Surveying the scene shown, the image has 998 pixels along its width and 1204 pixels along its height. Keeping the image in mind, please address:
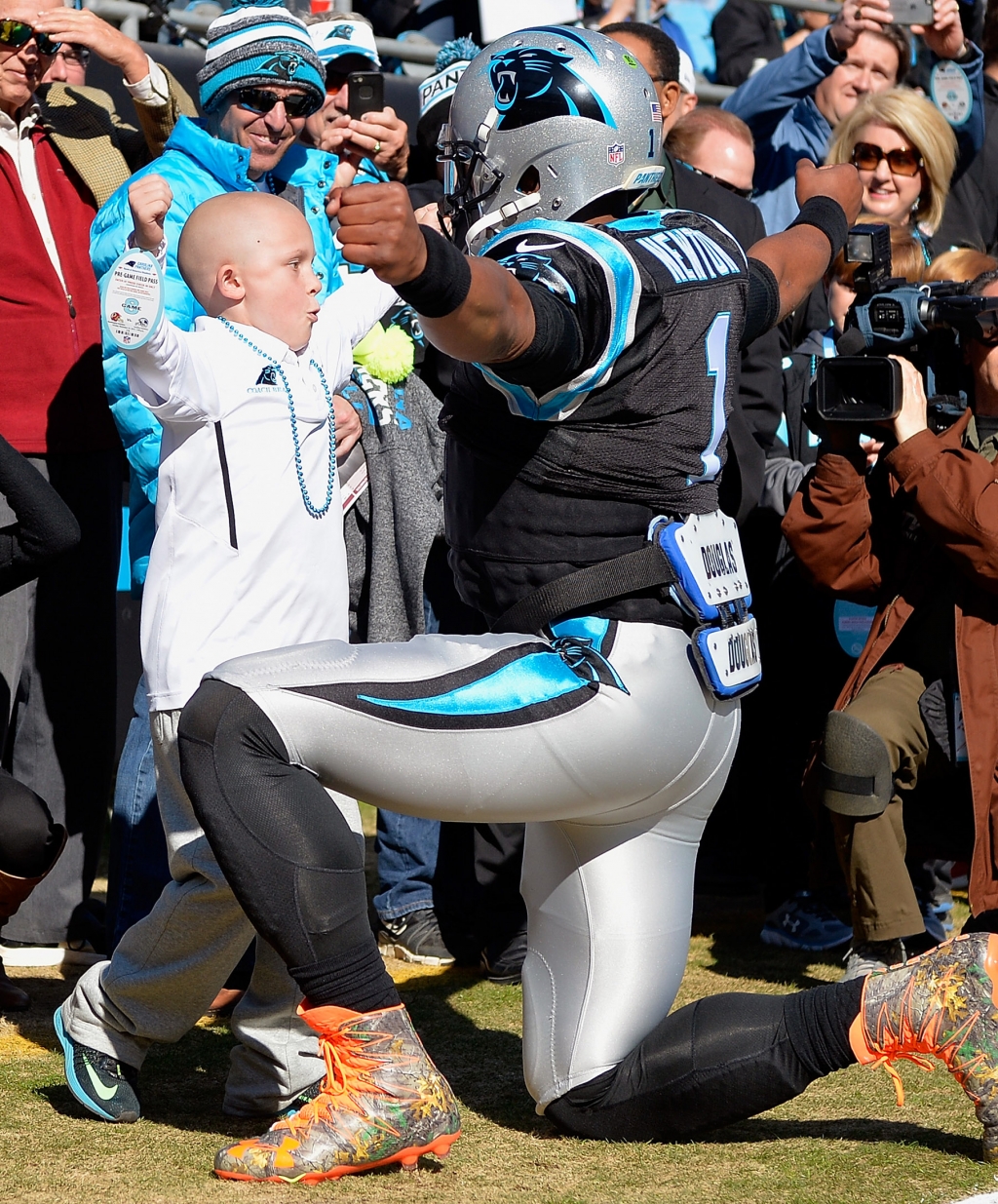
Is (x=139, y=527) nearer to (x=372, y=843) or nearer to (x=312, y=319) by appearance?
(x=312, y=319)

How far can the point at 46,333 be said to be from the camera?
14.3 ft

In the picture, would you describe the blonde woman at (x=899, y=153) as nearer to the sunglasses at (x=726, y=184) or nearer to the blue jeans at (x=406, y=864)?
the sunglasses at (x=726, y=184)

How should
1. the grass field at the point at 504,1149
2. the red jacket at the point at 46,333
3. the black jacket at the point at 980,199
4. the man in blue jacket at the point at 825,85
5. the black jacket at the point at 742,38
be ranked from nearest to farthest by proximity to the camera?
the grass field at the point at 504,1149
the red jacket at the point at 46,333
the man in blue jacket at the point at 825,85
the black jacket at the point at 980,199
the black jacket at the point at 742,38

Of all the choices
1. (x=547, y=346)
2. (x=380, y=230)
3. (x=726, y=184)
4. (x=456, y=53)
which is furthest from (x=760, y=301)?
(x=456, y=53)

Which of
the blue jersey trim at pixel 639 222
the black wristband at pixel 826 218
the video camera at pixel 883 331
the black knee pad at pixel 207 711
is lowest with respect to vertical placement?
the black knee pad at pixel 207 711

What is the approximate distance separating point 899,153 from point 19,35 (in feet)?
9.87

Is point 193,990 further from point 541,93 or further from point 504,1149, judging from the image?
point 541,93

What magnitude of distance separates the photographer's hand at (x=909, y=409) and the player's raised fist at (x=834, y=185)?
0.45m

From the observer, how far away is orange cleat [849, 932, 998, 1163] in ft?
9.34

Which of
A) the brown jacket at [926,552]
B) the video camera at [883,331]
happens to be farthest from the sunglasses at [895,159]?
the brown jacket at [926,552]

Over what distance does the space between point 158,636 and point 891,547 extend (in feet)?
6.66

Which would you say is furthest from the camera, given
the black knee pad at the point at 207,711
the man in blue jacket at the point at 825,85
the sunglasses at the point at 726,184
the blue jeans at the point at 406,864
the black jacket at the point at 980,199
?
the black jacket at the point at 980,199

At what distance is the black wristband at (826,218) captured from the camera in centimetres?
354

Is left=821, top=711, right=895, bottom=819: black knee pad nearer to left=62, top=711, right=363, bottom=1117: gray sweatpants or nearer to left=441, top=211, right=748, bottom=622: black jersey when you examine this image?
left=441, top=211, right=748, bottom=622: black jersey
